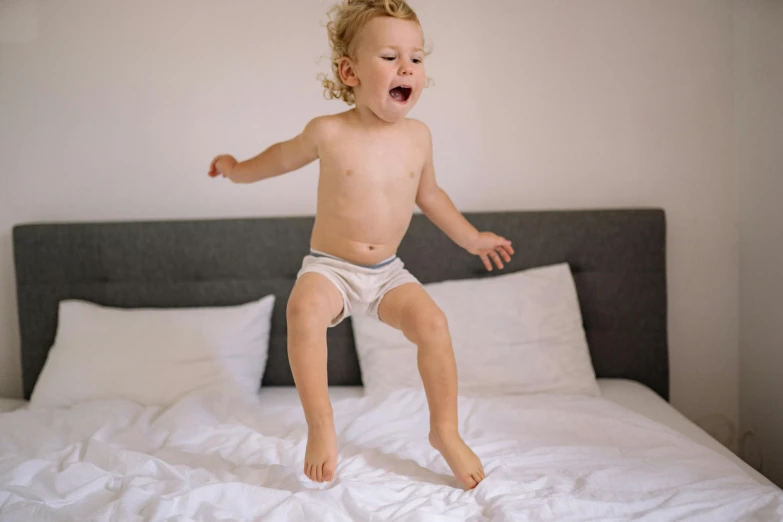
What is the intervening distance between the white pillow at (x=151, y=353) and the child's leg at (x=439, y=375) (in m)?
0.89

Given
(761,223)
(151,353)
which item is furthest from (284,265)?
(761,223)

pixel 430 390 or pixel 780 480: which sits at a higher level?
pixel 430 390

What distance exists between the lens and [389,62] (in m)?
1.49

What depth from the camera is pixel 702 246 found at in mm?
2641

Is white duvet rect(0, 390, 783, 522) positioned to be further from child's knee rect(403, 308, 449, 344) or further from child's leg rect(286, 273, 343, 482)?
child's knee rect(403, 308, 449, 344)

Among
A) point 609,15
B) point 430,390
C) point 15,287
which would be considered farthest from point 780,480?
point 15,287

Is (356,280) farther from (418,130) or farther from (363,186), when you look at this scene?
(418,130)

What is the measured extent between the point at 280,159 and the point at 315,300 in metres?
0.39

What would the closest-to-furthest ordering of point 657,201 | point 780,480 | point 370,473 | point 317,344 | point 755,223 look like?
point 317,344 < point 370,473 < point 780,480 < point 755,223 < point 657,201

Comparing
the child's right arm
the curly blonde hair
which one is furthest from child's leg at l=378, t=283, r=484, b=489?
the curly blonde hair

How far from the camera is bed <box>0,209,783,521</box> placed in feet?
4.76

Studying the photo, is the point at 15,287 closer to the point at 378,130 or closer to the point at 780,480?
the point at 378,130

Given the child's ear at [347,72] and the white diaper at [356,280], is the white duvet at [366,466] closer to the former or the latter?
the white diaper at [356,280]

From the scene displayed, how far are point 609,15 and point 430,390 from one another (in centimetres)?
167
